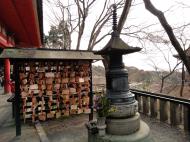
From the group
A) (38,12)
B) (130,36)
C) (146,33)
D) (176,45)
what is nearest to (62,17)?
(130,36)

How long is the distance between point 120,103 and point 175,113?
8.13 ft

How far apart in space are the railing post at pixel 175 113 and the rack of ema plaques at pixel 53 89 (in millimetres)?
2993

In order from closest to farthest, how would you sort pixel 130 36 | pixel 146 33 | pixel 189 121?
pixel 189 121
pixel 146 33
pixel 130 36

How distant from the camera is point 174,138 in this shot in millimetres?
5188

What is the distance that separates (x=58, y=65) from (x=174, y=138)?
446cm

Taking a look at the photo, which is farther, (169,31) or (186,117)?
(169,31)

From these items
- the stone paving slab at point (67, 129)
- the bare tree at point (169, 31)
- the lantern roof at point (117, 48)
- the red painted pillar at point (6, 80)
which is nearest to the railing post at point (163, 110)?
the bare tree at point (169, 31)

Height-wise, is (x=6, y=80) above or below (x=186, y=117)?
above

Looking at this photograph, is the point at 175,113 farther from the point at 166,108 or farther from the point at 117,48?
the point at 117,48

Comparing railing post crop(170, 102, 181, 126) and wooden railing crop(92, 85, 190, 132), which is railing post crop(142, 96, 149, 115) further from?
railing post crop(170, 102, 181, 126)

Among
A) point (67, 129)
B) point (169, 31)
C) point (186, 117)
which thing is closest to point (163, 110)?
point (186, 117)

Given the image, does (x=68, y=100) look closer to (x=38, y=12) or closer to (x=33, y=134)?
(x=33, y=134)

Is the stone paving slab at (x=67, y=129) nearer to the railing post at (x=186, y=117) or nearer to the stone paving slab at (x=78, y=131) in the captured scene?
the stone paving slab at (x=78, y=131)

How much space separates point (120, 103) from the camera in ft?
14.7
